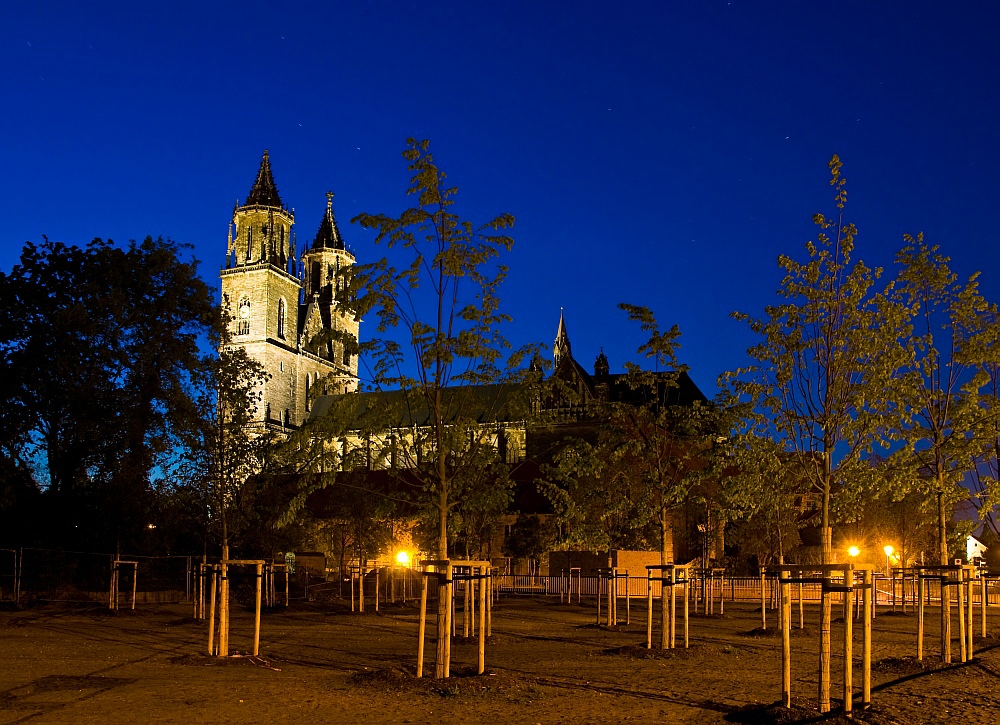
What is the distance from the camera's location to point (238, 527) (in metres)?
33.2

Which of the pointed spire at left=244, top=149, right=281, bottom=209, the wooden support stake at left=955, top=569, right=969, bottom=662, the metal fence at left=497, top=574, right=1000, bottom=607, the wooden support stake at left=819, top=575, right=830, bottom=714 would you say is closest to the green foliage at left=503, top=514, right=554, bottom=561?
the metal fence at left=497, top=574, right=1000, bottom=607

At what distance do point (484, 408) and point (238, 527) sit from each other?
1874 centimetres

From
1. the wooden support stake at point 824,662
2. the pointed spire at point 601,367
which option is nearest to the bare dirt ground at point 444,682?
the wooden support stake at point 824,662

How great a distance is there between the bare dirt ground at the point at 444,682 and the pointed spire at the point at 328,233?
122255 millimetres

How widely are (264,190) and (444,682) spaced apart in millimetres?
114516

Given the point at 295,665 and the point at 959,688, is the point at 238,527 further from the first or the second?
the point at 959,688

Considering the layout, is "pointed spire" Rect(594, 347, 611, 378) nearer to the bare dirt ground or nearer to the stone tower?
the stone tower

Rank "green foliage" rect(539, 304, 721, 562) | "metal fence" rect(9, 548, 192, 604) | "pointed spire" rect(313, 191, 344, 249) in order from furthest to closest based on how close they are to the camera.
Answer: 1. "pointed spire" rect(313, 191, 344, 249)
2. "metal fence" rect(9, 548, 192, 604)
3. "green foliage" rect(539, 304, 721, 562)

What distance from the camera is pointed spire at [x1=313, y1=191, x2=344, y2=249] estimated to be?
145625mm

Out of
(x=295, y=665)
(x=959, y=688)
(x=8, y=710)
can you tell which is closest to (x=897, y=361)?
(x=959, y=688)

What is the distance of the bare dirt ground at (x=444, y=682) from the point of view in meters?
12.4

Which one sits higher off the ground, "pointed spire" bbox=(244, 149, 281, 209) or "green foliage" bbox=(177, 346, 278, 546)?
"pointed spire" bbox=(244, 149, 281, 209)

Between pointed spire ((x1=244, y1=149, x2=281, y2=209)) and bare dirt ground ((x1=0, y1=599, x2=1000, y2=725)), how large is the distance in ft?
326

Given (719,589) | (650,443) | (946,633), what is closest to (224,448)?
(650,443)
